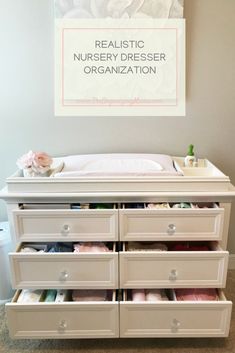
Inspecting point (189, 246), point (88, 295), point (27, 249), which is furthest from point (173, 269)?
point (27, 249)

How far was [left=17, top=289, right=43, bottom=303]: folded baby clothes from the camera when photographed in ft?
4.32

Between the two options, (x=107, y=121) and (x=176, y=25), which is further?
(x=107, y=121)

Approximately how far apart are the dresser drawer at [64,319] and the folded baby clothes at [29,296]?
0.08 ft

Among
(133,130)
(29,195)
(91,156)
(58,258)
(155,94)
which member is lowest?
(58,258)

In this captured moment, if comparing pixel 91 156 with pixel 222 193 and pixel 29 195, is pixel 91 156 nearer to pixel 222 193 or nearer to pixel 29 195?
pixel 29 195

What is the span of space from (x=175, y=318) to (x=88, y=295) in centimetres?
41

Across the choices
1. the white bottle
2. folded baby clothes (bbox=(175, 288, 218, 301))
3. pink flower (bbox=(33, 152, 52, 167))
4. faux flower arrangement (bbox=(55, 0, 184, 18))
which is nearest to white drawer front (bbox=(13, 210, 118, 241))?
pink flower (bbox=(33, 152, 52, 167))

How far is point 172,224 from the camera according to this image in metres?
1.27

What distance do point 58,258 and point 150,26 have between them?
4.14ft

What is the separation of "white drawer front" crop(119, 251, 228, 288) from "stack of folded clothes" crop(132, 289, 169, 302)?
0.21 feet

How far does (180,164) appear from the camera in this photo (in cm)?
162

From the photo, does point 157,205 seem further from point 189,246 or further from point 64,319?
point 64,319

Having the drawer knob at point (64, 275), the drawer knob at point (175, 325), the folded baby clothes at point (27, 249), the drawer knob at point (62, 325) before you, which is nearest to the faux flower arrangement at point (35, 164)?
the folded baby clothes at point (27, 249)

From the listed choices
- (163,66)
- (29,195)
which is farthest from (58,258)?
(163,66)
